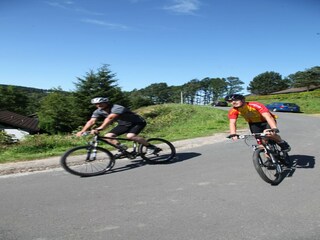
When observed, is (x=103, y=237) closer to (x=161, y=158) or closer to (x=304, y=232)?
(x=304, y=232)

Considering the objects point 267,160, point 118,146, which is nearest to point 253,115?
point 267,160

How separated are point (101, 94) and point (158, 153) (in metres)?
31.1

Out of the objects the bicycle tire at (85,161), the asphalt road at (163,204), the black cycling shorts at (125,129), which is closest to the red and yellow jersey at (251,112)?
the asphalt road at (163,204)

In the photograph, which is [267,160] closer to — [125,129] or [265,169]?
[265,169]

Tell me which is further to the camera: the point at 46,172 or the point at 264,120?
the point at 46,172

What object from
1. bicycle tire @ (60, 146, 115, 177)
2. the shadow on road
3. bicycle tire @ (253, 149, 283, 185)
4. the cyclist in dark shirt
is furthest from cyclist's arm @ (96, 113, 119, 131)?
the shadow on road

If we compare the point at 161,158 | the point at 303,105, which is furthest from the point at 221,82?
the point at 161,158

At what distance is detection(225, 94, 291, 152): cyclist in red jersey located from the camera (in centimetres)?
627

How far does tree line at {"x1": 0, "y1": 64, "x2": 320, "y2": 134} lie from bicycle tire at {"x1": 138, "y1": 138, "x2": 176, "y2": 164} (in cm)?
2911

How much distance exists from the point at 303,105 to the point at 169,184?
49.2 meters

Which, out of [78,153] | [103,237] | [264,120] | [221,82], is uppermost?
[221,82]

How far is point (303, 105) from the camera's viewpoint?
50.1 metres

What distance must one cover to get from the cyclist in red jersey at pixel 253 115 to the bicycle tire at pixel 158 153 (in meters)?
2.33

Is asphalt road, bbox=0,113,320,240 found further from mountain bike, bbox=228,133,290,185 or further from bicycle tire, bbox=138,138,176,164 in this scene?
bicycle tire, bbox=138,138,176,164
